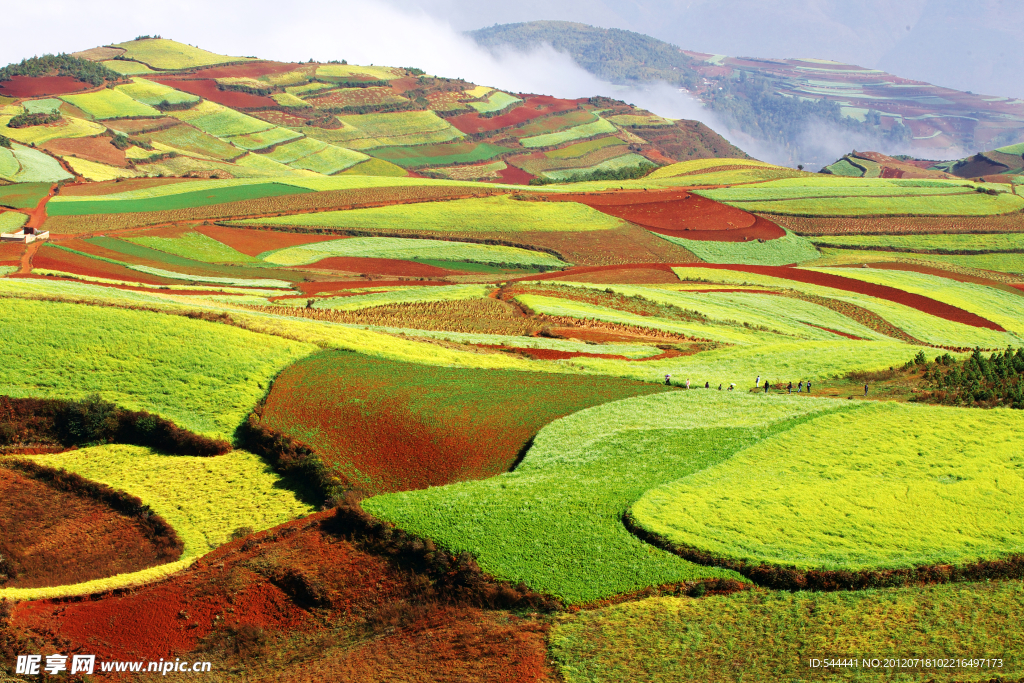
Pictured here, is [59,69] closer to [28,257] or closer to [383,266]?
[28,257]

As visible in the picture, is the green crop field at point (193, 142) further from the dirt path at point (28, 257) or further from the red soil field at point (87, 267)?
the red soil field at point (87, 267)

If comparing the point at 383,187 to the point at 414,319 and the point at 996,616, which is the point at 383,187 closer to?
the point at 414,319

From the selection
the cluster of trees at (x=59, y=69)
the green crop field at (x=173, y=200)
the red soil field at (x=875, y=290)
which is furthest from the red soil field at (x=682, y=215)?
the cluster of trees at (x=59, y=69)

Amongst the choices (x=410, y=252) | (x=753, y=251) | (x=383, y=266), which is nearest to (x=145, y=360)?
(x=383, y=266)

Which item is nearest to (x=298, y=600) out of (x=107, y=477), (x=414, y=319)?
(x=107, y=477)

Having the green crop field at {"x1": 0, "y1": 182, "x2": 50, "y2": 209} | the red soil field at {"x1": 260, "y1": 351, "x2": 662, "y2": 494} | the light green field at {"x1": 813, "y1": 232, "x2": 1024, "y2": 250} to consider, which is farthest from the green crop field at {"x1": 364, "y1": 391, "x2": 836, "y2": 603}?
the green crop field at {"x1": 0, "y1": 182, "x2": 50, "y2": 209}

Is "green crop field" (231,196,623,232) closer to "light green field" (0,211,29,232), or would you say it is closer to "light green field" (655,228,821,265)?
"light green field" (655,228,821,265)
